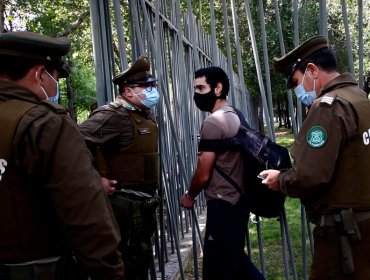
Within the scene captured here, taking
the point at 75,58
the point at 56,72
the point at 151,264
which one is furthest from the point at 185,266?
the point at 75,58

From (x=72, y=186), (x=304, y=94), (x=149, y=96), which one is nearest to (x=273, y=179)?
(x=304, y=94)

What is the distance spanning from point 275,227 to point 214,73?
3.77 meters

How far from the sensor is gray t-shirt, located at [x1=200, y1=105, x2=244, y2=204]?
3.09 metres

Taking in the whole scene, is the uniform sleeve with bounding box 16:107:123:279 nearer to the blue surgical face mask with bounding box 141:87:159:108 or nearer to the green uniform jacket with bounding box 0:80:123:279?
the green uniform jacket with bounding box 0:80:123:279

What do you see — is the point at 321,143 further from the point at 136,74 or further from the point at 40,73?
the point at 136,74

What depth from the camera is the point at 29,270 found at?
5.77 feet

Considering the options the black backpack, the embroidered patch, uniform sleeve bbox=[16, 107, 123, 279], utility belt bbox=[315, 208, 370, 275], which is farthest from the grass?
uniform sleeve bbox=[16, 107, 123, 279]

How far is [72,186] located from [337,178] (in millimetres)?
1316

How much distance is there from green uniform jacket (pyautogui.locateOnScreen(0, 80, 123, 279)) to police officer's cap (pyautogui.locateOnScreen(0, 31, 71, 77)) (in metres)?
0.13

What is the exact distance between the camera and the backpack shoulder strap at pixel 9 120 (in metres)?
1.71

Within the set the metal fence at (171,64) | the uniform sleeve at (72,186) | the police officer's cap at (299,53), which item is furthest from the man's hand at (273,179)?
the uniform sleeve at (72,186)

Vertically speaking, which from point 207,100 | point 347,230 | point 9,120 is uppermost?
point 207,100

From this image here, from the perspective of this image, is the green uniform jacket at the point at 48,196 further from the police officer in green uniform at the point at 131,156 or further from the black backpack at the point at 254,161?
the black backpack at the point at 254,161

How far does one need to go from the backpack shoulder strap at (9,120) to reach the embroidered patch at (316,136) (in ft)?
4.35
